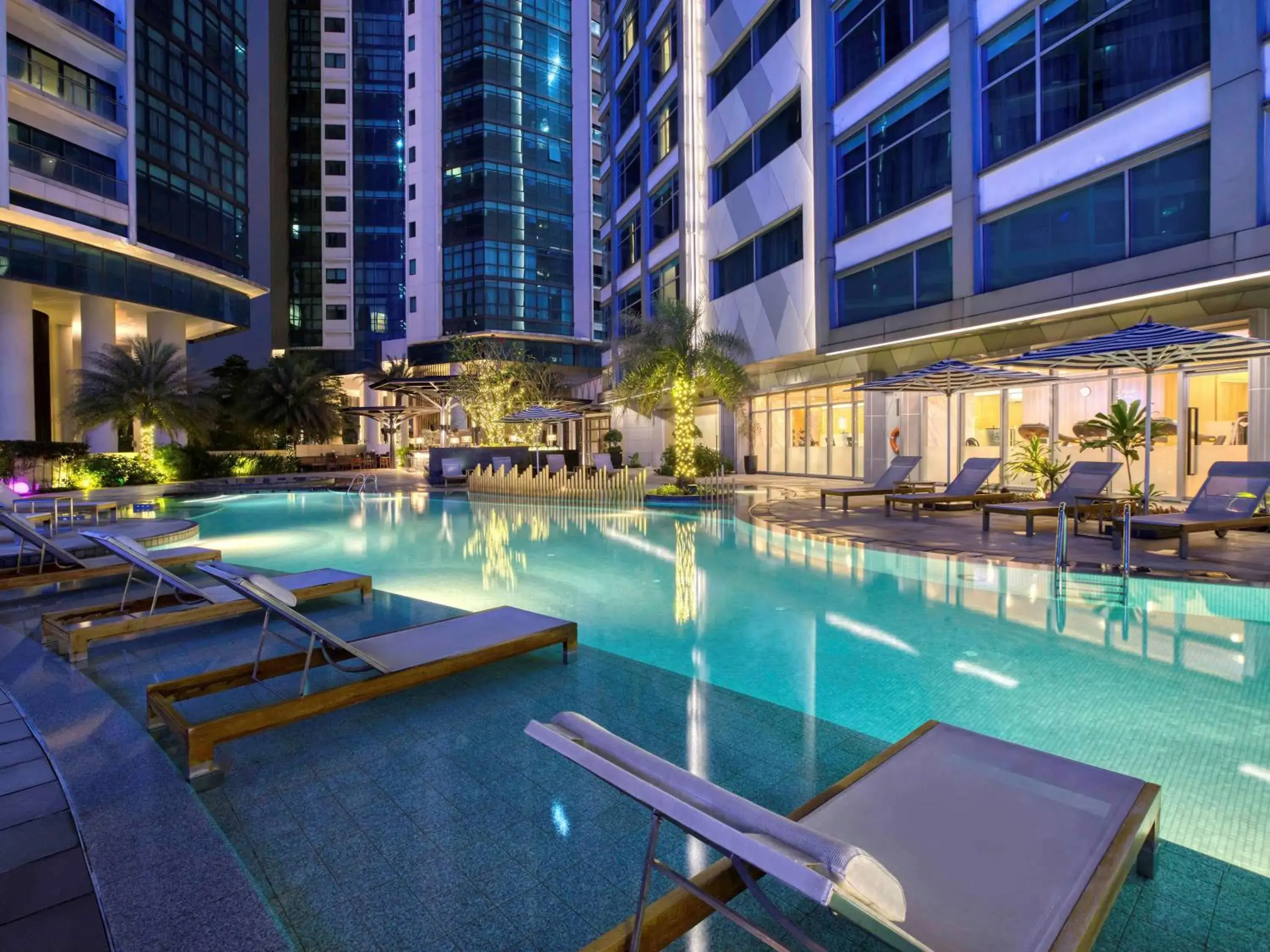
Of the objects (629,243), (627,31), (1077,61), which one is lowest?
(1077,61)

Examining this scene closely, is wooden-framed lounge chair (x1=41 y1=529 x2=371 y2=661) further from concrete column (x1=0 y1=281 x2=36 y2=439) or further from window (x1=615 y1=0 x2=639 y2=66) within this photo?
window (x1=615 y1=0 x2=639 y2=66)

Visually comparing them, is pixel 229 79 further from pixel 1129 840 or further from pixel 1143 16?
pixel 1129 840

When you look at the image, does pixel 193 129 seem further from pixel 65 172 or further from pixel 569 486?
pixel 569 486

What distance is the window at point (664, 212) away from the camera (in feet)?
98.3

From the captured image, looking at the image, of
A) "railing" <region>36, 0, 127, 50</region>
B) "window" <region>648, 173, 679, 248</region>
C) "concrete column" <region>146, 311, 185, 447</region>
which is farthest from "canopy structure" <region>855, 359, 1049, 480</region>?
"railing" <region>36, 0, 127, 50</region>

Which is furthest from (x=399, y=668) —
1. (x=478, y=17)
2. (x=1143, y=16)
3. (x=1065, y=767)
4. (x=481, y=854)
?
(x=478, y=17)

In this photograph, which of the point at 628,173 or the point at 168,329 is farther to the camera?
the point at 628,173

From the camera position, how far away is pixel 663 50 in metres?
31.2

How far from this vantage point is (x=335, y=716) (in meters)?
4.12

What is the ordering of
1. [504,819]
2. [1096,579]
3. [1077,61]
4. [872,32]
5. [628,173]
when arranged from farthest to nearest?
[628,173] < [872,32] < [1077,61] < [1096,579] < [504,819]

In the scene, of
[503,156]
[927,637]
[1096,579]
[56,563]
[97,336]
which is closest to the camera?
[927,637]

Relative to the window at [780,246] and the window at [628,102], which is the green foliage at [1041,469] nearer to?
the window at [780,246]

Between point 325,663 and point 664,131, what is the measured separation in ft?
103

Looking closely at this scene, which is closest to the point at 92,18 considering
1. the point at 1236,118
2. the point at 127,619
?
the point at 127,619
